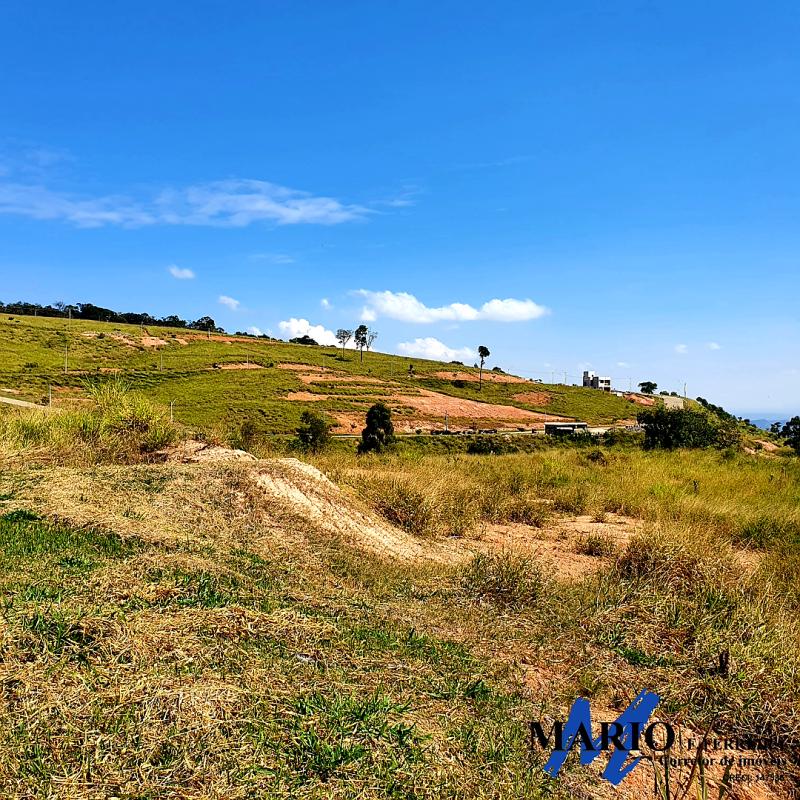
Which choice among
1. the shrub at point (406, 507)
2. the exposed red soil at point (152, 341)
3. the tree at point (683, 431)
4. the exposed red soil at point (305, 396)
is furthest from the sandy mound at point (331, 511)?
the exposed red soil at point (152, 341)

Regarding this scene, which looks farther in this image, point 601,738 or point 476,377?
point 476,377

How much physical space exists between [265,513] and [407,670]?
4867mm

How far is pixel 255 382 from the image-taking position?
2623 inches

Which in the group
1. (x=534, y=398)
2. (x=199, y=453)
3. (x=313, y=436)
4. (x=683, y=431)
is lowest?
(x=313, y=436)

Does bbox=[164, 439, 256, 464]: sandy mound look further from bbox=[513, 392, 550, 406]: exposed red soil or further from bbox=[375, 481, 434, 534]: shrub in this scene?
bbox=[513, 392, 550, 406]: exposed red soil

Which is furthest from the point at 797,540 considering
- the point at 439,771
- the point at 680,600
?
the point at 439,771

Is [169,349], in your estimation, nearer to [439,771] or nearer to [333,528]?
[333,528]

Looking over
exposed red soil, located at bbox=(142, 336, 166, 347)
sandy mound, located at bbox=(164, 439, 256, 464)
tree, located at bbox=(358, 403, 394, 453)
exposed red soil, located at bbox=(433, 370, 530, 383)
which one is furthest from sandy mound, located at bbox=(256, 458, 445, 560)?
exposed red soil, located at bbox=(433, 370, 530, 383)

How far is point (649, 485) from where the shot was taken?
1308cm

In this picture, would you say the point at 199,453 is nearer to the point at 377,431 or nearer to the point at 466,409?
the point at 377,431

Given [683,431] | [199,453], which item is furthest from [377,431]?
[199,453]

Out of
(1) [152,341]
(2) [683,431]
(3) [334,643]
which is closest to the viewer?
(3) [334,643]

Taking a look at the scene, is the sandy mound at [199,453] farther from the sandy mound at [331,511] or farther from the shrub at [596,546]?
the shrub at [596,546]

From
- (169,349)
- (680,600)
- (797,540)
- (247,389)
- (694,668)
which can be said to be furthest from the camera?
(169,349)
